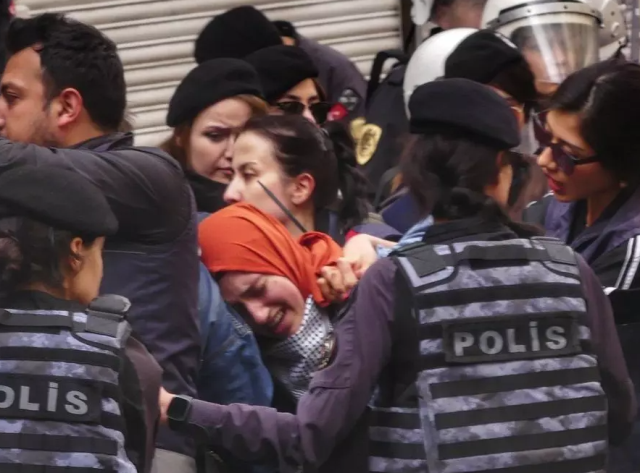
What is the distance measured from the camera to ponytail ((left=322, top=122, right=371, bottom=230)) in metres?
3.57

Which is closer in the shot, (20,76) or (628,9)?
(20,76)

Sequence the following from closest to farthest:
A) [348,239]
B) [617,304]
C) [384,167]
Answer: [617,304]
[348,239]
[384,167]

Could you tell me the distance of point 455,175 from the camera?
8.75 ft

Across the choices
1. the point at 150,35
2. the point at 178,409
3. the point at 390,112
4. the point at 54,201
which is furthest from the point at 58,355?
the point at 150,35

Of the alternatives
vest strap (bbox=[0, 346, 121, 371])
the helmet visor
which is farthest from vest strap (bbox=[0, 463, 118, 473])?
the helmet visor

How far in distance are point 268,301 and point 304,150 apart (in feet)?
1.71

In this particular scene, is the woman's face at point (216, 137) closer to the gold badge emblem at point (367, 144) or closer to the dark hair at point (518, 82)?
the dark hair at point (518, 82)

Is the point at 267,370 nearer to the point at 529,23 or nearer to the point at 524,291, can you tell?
the point at 524,291

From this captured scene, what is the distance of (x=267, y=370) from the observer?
10.1 feet

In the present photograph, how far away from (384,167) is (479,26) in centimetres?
112

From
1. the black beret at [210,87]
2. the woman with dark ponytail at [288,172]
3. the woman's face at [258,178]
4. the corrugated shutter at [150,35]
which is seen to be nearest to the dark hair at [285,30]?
the corrugated shutter at [150,35]

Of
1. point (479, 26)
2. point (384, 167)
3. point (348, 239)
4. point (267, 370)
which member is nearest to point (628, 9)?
point (479, 26)

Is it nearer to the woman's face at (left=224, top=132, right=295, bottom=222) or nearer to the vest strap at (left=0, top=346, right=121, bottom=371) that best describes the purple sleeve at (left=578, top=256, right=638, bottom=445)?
the woman's face at (left=224, top=132, right=295, bottom=222)

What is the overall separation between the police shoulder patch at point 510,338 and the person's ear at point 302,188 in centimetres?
93
